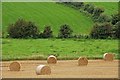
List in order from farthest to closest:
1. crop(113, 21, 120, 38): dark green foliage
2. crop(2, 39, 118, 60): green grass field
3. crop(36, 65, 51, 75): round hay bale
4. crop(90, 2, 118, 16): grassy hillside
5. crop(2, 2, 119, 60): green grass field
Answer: crop(90, 2, 118, 16): grassy hillside < crop(113, 21, 120, 38): dark green foliage < crop(2, 2, 119, 60): green grass field < crop(2, 39, 118, 60): green grass field < crop(36, 65, 51, 75): round hay bale

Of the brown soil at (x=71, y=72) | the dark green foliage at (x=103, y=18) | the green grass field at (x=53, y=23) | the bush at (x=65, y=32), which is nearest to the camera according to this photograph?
the brown soil at (x=71, y=72)

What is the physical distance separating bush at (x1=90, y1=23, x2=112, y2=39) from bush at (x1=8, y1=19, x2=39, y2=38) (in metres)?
4.24

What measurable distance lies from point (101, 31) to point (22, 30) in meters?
5.88

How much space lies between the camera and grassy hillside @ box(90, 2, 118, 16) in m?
35.3

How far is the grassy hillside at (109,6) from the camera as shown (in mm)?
35275

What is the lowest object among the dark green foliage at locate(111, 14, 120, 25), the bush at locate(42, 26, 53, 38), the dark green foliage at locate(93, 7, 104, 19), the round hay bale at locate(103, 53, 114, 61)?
the round hay bale at locate(103, 53, 114, 61)

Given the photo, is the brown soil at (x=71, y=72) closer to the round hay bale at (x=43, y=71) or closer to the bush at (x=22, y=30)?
the round hay bale at (x=43, y=71)

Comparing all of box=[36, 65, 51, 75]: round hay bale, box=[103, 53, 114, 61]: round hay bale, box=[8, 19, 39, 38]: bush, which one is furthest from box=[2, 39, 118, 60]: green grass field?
box=[36, 65, 51, 75]: round hay bale

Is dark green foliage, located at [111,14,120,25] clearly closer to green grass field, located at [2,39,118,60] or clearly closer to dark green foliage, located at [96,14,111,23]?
dark green foliage, located at [96,14,111,23]

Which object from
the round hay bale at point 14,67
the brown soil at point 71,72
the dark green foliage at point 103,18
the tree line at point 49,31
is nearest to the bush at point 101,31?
the tree line at point 49,31

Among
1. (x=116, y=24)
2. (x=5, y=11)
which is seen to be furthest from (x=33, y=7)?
(x=116, y=24)

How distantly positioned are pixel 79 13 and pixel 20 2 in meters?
5.71

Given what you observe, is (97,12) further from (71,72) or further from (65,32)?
(71,72)

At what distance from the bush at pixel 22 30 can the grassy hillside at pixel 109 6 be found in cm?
798
